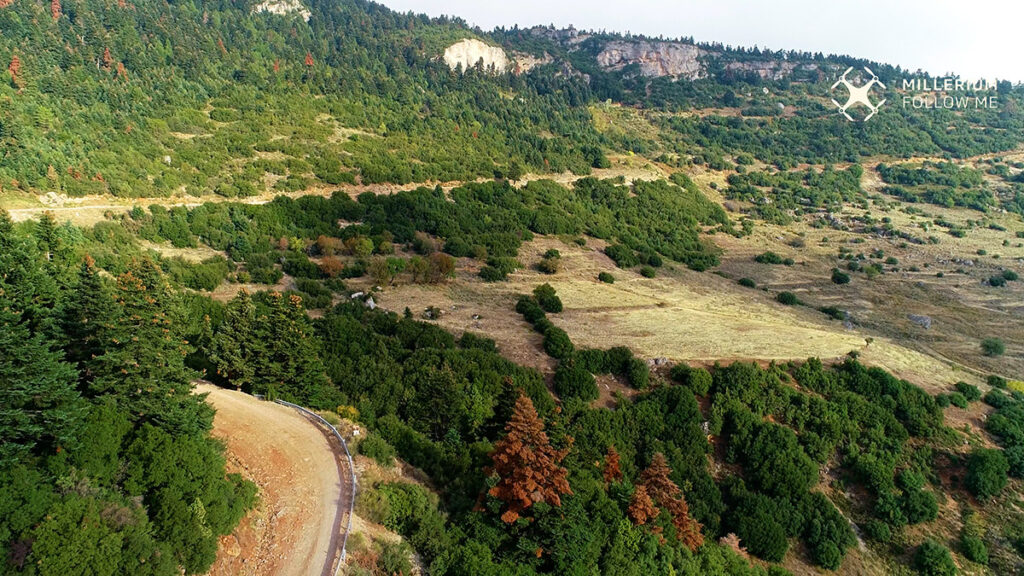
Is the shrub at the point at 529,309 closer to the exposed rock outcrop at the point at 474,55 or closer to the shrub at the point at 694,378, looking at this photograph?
the shrub at the point at 694,378

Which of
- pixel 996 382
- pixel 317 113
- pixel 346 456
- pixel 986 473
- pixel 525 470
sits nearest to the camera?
pixel 525 470

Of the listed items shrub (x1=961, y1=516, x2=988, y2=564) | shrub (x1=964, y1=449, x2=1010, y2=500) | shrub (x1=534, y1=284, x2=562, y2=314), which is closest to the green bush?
shrub (x1=961, y1=516, x2=988, y2=564)

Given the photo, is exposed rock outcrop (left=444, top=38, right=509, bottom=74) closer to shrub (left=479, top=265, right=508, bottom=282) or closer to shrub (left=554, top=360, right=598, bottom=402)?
shrub (left=479, top=265, right=508, bottom=282)

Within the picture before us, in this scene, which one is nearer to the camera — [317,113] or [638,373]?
[638,373]

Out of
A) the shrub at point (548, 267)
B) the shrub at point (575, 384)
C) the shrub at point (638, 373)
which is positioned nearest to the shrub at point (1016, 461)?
the shrub at point (638, 373)

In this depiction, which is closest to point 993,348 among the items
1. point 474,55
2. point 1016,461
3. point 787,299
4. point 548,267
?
point 787,299

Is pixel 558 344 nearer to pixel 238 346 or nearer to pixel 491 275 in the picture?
pixel 491 275

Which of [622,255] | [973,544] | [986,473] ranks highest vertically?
[622,255]

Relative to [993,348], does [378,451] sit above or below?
above

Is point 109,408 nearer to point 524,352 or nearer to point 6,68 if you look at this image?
point 524,352
